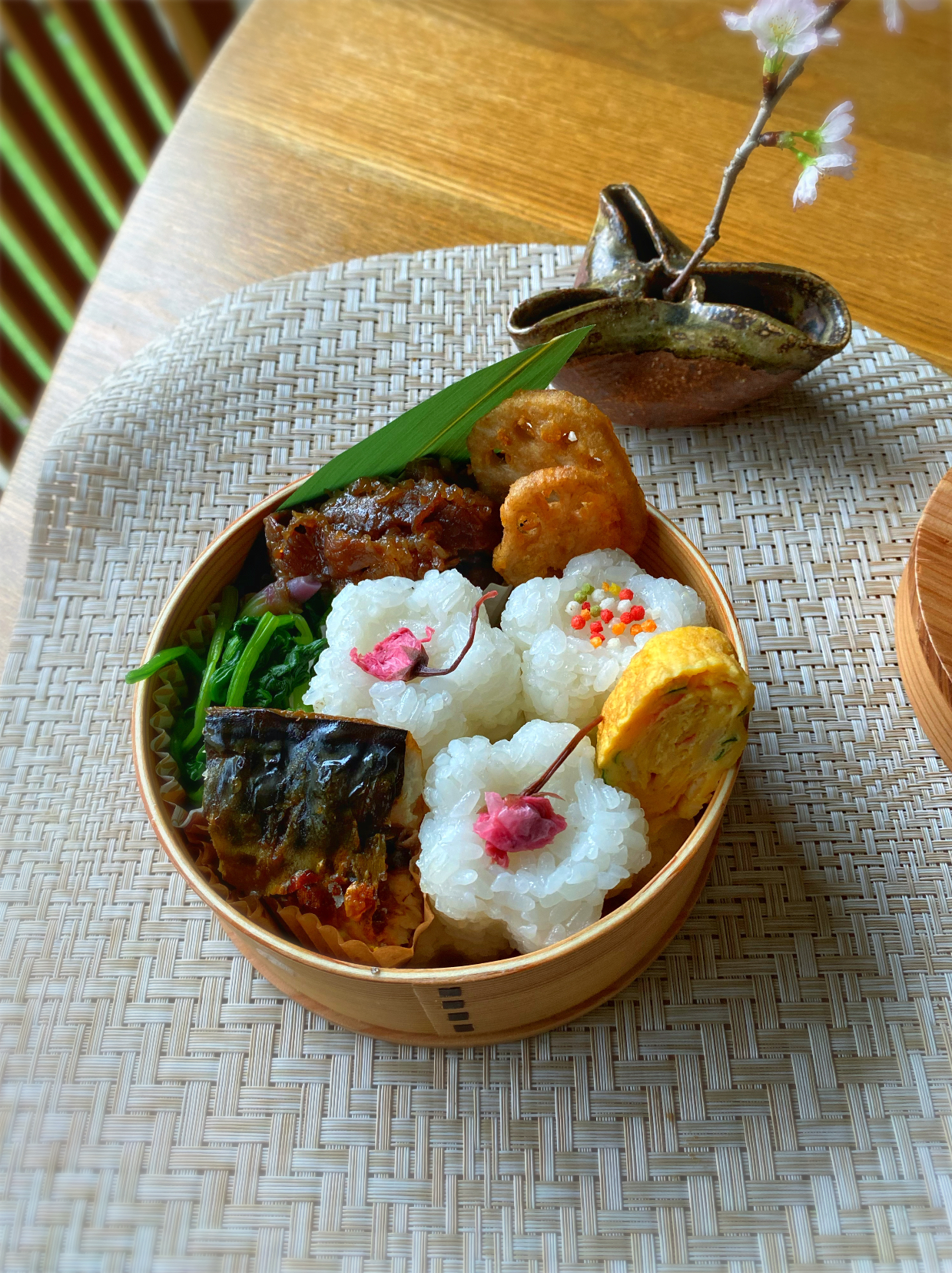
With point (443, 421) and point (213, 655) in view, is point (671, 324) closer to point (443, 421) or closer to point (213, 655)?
point (443, 421)

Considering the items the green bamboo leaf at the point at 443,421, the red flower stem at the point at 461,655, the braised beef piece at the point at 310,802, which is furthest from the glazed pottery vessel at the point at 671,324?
the braised beef piece at the point at 310,802

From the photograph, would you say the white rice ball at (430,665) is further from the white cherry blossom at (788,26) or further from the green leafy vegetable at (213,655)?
the white cherry blossom at (788,26)

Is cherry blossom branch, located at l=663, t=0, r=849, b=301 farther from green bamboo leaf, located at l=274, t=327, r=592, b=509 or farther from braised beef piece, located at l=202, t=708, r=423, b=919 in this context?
braised beef piece, located at l=202, t=708, r=423, b=919

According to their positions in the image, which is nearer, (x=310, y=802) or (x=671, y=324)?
(x=310, y=802)

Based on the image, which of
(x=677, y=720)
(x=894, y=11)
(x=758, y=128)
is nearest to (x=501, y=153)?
(x=758, y=128)

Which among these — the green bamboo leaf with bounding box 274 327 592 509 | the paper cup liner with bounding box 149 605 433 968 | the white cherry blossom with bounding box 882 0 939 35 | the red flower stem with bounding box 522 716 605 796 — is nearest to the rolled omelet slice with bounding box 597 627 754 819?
the red flower stem with bounding box 522 716 605 796
